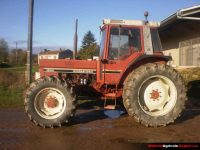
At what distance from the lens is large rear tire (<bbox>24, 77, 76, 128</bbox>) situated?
752 cm

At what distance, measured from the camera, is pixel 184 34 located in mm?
19172

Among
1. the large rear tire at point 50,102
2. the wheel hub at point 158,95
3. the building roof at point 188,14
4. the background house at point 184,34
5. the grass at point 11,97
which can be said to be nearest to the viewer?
the large rear tire at point 50,102

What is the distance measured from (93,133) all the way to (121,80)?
1.89 metres

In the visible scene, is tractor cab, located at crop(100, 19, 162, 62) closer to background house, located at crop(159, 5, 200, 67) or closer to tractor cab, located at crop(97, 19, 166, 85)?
tractor cab, located at crop(97, 19, 166, 85)

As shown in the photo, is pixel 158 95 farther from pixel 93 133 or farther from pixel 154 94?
pixel 93 133

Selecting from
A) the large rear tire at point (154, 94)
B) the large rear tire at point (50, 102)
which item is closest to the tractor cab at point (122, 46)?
the large rear tire at point (154, 94)

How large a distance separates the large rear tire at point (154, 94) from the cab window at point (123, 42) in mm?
690

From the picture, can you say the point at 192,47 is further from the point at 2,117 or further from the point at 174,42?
the point at 2,117

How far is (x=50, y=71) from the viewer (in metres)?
8.48

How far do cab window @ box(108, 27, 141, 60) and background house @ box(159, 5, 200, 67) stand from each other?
6.74 m

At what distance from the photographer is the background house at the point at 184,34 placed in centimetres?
1468

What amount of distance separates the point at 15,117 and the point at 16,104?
9.04 feet

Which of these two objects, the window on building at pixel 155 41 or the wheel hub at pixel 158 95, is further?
the window on building at pixel 155 41

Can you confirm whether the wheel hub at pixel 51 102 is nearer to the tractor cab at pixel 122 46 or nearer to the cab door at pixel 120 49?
the tractor cab at pixel 122 46
